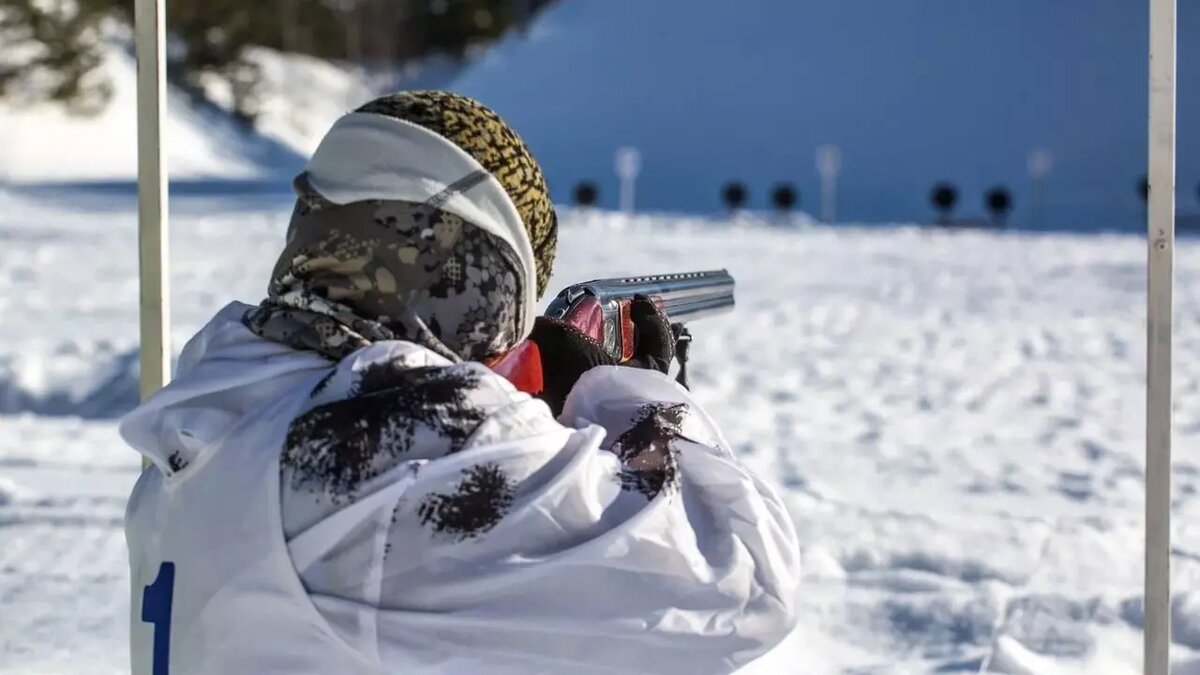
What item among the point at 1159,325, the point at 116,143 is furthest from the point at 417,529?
the point at 116,143

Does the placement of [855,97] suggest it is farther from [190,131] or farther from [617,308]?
[617,308]

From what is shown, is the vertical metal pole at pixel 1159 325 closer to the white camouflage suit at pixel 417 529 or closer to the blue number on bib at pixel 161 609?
the white camouflage suit at pixel 417 529

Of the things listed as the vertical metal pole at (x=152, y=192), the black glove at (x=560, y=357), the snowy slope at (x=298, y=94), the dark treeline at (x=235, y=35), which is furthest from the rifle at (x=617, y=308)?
the snowy slope at (x=298, y=94)

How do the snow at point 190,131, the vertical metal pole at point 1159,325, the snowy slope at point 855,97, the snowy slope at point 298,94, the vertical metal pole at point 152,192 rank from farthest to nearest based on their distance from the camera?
the snowy slope at point 298,94, the snowy slope at point 855,97, the snow at point 190,131, the vertical metal pole at point 152,192, the vertical metal pole at point 1159,325

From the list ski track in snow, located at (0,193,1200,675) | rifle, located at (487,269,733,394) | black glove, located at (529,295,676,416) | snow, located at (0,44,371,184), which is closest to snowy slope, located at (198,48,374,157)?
snow, located at (0,44,371,184)

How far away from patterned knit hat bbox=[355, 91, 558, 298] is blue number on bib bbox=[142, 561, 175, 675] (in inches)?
15.2

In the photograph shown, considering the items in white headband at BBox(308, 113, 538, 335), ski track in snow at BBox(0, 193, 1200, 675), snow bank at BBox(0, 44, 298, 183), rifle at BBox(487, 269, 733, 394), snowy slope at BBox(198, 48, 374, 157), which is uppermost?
snowy slope at BBox(198, 48, 374, 157)

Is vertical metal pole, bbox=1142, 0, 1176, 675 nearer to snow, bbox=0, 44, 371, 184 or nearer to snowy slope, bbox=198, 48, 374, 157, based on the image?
snow, bbox=0, 44, 371, 184

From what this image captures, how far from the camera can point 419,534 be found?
91 centimetres

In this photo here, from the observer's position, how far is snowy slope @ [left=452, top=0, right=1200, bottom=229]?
62.6 feet

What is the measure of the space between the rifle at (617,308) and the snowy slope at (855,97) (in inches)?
595

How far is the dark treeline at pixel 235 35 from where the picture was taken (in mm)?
18953

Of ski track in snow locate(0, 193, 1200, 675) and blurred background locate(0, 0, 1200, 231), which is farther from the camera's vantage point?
blurred background locate(0, 0, 1200, 231)

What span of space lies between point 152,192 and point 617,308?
2.04ft
